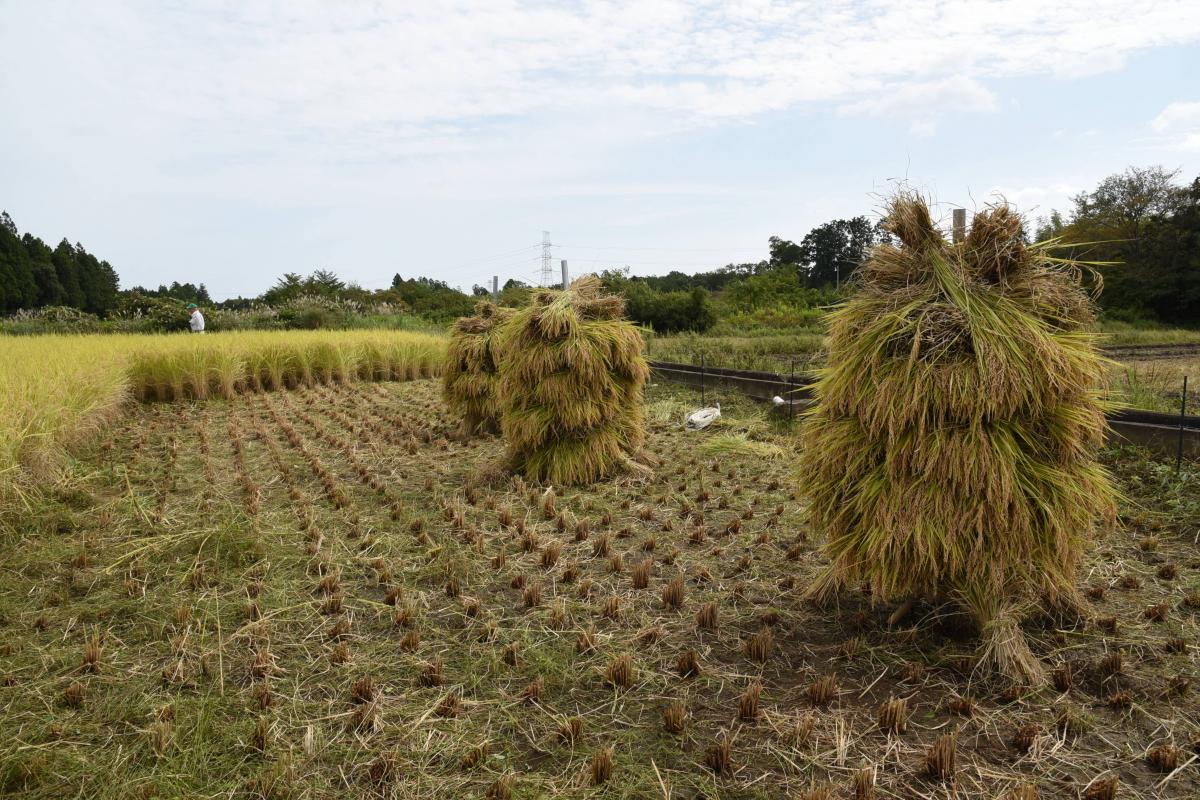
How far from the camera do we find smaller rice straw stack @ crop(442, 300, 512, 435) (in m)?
8.05

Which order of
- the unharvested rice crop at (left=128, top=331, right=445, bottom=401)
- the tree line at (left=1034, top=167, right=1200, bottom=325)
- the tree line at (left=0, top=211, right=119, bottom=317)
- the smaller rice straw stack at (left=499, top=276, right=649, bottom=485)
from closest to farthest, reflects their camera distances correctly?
the smaller rice straw stack at (left=499, top=276, right=649, bottom=485)
the unharvested rice crop at (left=128, top=331, right=445, bottom=401)
the tree line at (left=1034, top=167, right=1200, bottom=325)
the tree line at (left=0, top=211, right=119, bottom=317)

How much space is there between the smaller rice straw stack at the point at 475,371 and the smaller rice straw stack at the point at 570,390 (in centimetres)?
183

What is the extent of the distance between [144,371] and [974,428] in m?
→ 11.9

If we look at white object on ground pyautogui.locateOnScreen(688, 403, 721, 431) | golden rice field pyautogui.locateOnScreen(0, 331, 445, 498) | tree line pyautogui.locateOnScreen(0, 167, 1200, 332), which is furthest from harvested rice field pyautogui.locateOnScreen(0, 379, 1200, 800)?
tree line pyautogui.locateOnScreen(0, 167, 1200, 332)

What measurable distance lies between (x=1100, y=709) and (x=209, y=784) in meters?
3.09

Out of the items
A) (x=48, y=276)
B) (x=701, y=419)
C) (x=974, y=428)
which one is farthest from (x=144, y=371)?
(x=48, y=276)

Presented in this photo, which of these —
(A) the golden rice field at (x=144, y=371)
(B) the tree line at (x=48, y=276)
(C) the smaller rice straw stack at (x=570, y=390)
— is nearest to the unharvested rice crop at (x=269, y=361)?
(A) the golden rice field at (x=144, y=371)

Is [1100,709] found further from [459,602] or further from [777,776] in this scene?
[459,602]

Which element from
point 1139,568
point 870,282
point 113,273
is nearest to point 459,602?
point 870,282

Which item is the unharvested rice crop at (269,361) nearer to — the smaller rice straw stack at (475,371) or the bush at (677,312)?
the smaller rice straw stack at (475,371)

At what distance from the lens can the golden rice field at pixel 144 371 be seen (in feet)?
17.6

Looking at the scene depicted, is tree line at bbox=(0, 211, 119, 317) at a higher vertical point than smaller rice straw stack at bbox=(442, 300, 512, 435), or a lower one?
higher

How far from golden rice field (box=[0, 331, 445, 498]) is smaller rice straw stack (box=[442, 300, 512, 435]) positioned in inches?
144

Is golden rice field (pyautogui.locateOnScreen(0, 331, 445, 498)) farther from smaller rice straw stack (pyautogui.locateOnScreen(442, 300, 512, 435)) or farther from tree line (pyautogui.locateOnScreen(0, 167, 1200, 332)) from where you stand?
tree line (pyautogui.locateOnScreen(0, 167, 1200, 332))
